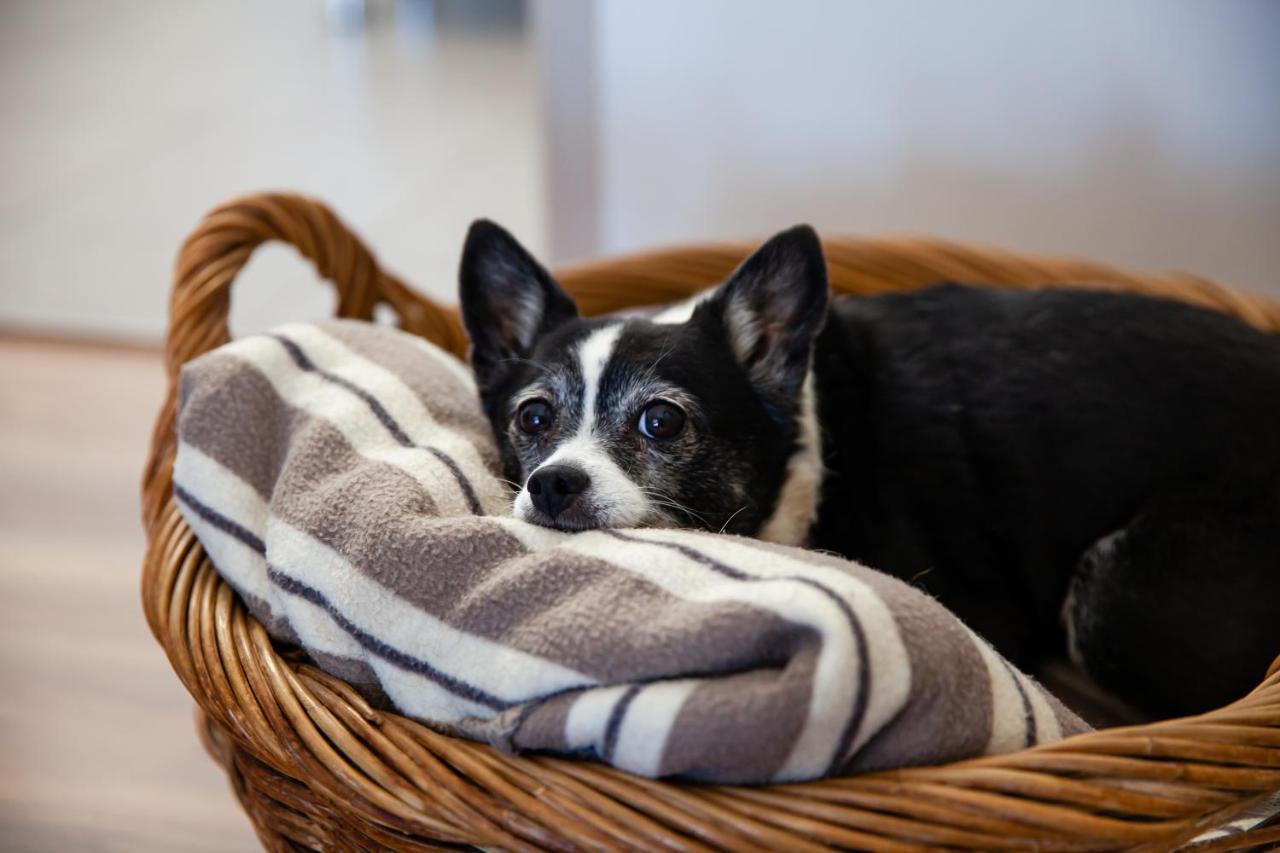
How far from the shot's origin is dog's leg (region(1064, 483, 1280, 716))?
1755mm

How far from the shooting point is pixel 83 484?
10.1 feet

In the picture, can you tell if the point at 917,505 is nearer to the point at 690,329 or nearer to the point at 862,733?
the point at 690,329

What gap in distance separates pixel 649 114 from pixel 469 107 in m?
2.73

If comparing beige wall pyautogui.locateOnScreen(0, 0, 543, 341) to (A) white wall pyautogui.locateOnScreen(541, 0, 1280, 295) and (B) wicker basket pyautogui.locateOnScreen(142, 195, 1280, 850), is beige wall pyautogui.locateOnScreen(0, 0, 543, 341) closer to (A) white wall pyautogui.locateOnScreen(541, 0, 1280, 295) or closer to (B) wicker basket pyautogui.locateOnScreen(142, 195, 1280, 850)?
(A) white wall pyautogui.locateOnScreen(541, 0, 1280, 295)

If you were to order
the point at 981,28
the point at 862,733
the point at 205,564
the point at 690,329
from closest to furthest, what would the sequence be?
1. the point at 862,733
2. the point at 205,564
3. the point at 690,329
4. the point at 981,28

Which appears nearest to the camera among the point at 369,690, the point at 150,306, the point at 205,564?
the point at 369,690

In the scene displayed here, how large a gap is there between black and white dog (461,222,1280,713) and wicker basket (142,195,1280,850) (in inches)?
14.2

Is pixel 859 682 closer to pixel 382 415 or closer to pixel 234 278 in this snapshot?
pixel 382 415

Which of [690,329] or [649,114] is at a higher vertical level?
[649,114]

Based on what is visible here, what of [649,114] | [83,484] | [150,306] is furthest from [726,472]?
[150,306]

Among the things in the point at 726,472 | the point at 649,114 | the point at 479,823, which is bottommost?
the point at 479,823

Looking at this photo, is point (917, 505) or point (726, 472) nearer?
point (726, 472)

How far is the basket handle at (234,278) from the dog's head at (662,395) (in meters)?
0.38

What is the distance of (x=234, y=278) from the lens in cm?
201
